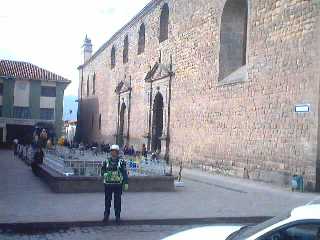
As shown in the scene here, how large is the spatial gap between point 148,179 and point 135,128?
1828 cm

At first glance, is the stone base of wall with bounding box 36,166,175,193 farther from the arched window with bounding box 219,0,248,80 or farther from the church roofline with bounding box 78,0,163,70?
the church roofline with bounding box 78,0,163,70

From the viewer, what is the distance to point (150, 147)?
2714 centimetres

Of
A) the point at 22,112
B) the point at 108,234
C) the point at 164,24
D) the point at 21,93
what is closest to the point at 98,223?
the point at 108,234

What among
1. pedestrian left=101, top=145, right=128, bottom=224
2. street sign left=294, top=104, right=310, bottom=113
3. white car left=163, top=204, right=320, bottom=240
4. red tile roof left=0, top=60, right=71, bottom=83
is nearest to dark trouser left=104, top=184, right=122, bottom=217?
pedestrian left=101, top=145, right=128, bottom=224

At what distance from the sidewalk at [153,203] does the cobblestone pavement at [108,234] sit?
0.44 meters

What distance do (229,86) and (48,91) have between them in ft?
93.5

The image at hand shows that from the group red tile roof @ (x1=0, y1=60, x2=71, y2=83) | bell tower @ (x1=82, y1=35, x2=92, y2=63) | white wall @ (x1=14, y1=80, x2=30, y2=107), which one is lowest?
white wall @ (x1=14, y1=80, x2=30, y2=107)

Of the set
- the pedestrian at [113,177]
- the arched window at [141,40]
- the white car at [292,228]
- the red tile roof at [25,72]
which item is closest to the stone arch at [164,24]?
the arched window at [141,40]

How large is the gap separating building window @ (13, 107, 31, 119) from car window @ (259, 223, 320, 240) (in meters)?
41.1

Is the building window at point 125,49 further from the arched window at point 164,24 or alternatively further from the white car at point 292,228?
the white car at point 292,228

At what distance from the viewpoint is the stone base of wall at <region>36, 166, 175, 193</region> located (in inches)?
471

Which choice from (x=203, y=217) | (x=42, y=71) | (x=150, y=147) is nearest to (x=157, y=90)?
(x=150, y=147)

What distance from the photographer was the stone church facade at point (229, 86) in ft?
46.9

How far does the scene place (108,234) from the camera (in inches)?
311
